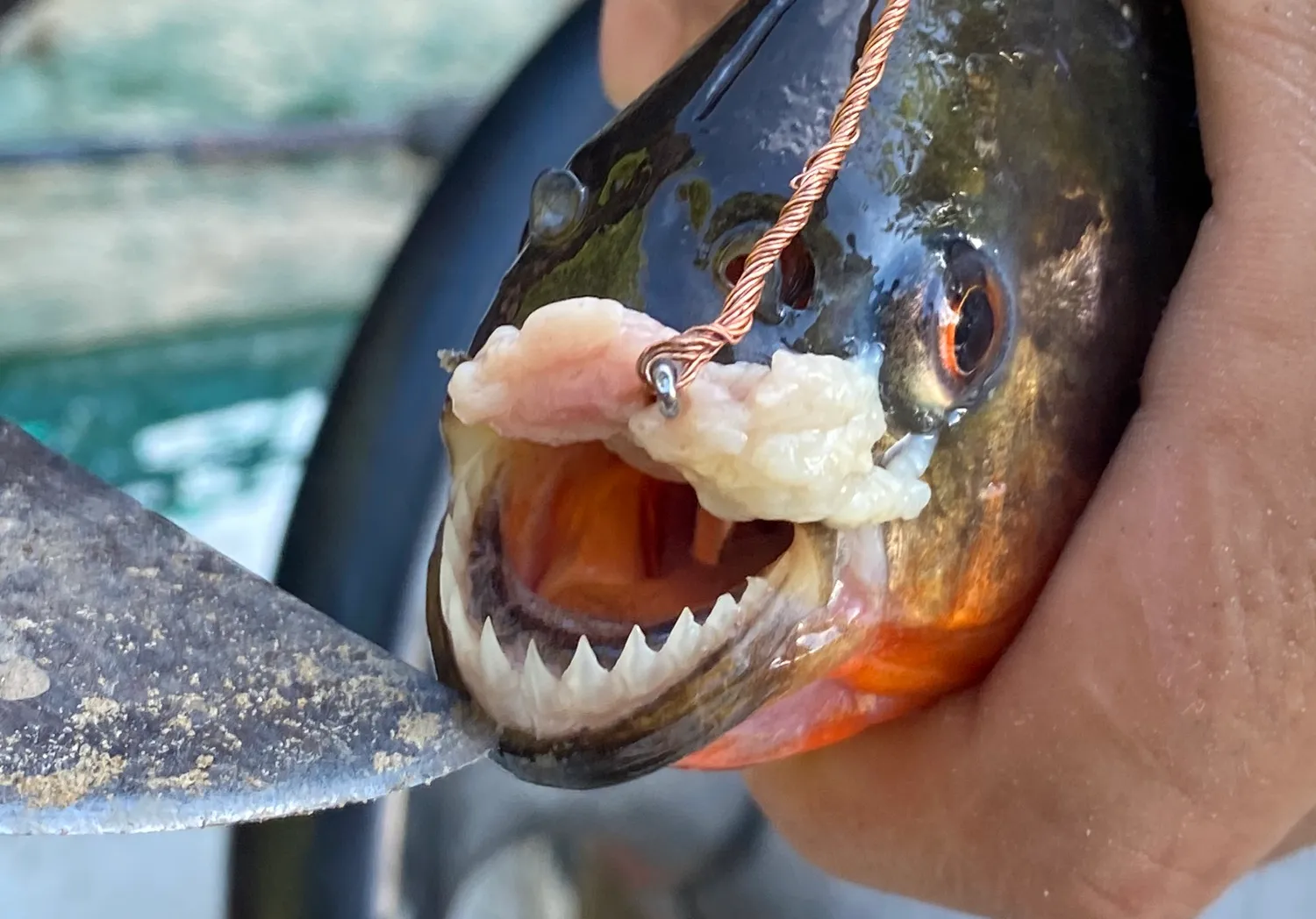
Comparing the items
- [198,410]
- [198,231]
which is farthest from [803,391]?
[198,231]

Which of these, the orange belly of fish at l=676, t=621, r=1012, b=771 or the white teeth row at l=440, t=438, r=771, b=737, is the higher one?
the white teeth row at l=440, t=438, r=771, b=737

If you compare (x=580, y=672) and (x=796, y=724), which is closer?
(x=580, y=672)

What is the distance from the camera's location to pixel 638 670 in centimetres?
55

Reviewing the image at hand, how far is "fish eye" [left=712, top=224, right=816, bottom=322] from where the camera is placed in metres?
0.59

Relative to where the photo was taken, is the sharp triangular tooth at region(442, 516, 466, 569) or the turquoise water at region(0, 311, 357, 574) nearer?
the sharp triangular tooth at region(442, 516, 466, 569)

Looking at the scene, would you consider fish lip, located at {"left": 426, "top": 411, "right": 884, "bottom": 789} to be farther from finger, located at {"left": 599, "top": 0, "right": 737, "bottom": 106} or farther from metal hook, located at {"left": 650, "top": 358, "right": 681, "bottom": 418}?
finger, located at {"left": 599, "top": 0, "right": 737, "bottom": 106}

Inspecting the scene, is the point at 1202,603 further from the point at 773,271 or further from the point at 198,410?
the point at 198,410

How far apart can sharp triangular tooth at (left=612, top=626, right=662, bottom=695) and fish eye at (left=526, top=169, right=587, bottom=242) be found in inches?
8.7

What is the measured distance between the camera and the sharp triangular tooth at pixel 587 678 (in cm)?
55

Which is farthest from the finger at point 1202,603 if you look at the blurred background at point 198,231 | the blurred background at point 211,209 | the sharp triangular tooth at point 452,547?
the blurred background at point 211,209

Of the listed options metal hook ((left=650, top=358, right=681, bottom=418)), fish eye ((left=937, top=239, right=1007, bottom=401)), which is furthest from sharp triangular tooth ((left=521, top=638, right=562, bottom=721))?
fish eye ((left=937, top=239, right=1007, bottom=401))

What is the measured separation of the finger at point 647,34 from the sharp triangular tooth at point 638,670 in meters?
0.72

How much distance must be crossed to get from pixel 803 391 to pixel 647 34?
73cm

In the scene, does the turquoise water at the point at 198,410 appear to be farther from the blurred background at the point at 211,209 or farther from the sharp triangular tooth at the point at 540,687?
the sharp triangular tooth at the point at 540,687
